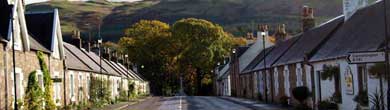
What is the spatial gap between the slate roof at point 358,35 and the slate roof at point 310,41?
137 centimetres

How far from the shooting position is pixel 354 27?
30391mm

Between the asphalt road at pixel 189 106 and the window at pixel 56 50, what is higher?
the window at pixel 56 50

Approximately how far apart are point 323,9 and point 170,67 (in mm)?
105217

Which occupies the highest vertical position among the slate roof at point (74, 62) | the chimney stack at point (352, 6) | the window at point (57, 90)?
the chimney stack at point (352, 6)

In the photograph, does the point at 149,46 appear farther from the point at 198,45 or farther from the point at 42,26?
the point at 42,26

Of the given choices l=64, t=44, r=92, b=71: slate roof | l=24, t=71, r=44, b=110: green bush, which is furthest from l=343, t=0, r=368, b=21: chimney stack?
l=24, t=71, r=44, b=110: green bush

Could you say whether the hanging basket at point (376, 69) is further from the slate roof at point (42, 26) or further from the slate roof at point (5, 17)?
the slate roof at point (42, 26)

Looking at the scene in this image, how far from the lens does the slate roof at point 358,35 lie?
82.7 feet

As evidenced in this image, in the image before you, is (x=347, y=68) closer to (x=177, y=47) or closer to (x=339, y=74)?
(x=339, y=74)

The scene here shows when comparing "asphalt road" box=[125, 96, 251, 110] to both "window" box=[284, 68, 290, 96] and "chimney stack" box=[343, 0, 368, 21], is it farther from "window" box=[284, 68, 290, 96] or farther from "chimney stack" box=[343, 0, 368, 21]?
"chimney stack" box=[343, 0, 368, 21]

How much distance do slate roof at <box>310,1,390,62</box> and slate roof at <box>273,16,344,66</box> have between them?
137cm

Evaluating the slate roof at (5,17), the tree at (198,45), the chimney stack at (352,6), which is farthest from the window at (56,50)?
the tree at (198,45)

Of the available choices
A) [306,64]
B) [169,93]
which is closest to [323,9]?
[169,93]

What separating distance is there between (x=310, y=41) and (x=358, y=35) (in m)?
11.1
